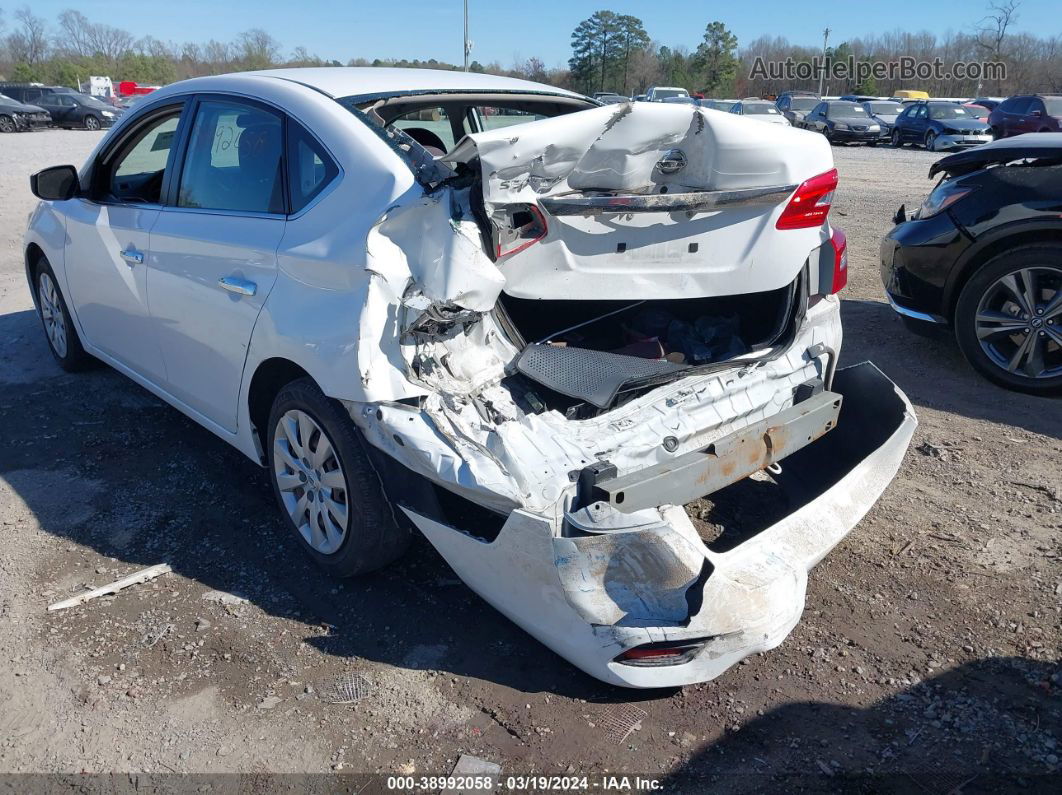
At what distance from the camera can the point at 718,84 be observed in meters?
67.9

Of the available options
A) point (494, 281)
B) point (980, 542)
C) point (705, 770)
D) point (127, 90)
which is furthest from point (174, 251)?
point (127, 90)

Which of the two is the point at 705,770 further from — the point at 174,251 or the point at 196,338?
the point at 174,251

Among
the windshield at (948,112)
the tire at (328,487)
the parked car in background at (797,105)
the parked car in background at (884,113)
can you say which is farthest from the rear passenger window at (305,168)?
the parked car in background at (797,105)

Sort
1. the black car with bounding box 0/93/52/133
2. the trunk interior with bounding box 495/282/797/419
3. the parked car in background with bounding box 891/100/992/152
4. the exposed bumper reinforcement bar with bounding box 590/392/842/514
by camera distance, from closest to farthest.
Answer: the exposed bumper reinforcement bar with bounding box 590/392/842/514
the trunk interior with bounding box 495/282/797/419
the parked car in background with bounding box 891/100/992/152
the black car with bounding box 0/93/52/133

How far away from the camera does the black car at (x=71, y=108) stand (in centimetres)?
3481

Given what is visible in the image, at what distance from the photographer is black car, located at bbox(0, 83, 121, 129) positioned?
34.8 m

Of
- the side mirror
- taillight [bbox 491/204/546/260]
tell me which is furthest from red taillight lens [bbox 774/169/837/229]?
the side mirror

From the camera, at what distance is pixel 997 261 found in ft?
15.9

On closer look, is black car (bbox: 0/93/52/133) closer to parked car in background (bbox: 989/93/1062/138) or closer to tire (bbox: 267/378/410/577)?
parked car in background (bbox: 989/93/1062/138)

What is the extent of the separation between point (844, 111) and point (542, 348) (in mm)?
28507

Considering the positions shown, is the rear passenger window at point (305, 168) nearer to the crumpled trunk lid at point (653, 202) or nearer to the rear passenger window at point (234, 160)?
the rear passenger window at point (234, 160)

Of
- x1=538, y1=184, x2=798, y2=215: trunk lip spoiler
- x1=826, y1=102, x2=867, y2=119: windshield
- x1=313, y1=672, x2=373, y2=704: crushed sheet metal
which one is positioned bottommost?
x1=313, y1=672, x2=373, y2=704: crushed sheet metal

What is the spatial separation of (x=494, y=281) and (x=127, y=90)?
6005cm

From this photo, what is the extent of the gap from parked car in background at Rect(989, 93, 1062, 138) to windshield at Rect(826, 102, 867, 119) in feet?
13.2
